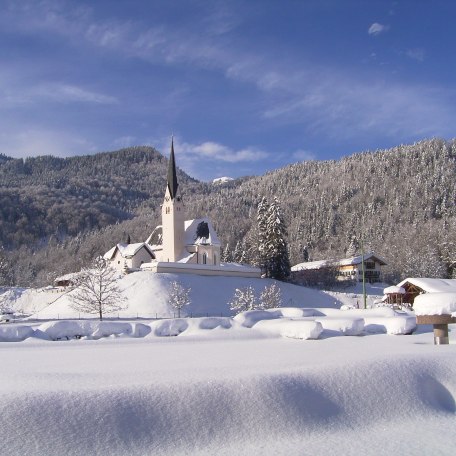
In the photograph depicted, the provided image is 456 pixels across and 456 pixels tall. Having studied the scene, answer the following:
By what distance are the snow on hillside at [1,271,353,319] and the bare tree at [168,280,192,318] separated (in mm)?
464

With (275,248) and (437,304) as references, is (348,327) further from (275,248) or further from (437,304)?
(275,248)

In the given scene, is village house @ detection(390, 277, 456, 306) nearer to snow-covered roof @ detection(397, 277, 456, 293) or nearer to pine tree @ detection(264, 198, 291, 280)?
snow-covered roof @ detection(397, 277, 456, 293)

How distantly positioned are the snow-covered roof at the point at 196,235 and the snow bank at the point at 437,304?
46.1m

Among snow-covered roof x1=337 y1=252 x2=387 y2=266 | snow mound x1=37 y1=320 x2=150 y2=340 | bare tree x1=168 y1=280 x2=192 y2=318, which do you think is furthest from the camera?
snow-covered roof x1=337 y1=252 x2=387 y2=266

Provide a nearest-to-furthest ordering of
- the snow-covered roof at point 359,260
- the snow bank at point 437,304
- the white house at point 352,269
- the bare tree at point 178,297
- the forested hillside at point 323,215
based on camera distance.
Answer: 1. the snow bank at point 437,304
2. the bare tree at point 178,297
3. the snow-covered roof at point 359,260
4. the white house at point 352,269
5. the forested hillside at point 323,215

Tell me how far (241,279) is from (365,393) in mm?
45091

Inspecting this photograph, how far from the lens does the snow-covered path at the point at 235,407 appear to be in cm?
673

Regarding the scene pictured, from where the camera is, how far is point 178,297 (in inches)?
1690

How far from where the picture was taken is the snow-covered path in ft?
22.1

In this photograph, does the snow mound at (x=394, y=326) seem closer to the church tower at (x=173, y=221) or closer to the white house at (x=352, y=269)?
the church tower at (x=173, y=221)

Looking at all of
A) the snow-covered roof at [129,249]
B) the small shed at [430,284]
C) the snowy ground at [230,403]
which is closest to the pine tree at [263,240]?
the snow-covered roof at [129,249]

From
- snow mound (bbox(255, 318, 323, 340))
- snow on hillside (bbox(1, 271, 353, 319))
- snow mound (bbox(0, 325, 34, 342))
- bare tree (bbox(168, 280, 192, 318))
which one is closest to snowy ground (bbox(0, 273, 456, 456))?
snow mound (bbox(255, 318, 323, 340))

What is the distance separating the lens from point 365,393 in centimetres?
859

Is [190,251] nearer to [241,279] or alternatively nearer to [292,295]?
[241,279]
